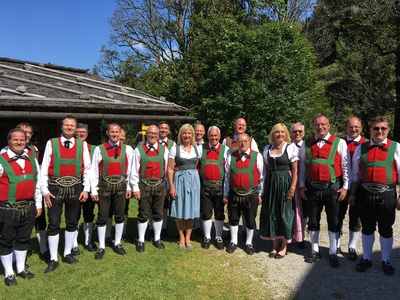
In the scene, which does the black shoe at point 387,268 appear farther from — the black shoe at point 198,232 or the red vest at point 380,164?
the black shoe at point 198,232

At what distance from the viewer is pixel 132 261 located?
14.5 ft

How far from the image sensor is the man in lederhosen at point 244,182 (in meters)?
4.52

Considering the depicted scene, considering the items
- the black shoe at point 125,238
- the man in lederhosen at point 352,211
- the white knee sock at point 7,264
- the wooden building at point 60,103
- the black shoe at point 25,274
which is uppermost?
the wooden building at point 60,103

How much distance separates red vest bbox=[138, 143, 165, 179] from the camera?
15.3 ft

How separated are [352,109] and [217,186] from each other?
49.4 ft

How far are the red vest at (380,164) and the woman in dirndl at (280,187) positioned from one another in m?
0.84

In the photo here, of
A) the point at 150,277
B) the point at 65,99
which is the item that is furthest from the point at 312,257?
the point at 65,99

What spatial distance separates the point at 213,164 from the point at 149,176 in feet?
3.08

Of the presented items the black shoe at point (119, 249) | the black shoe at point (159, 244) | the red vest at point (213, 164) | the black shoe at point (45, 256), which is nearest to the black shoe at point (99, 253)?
the black shoe at point (119, 249)

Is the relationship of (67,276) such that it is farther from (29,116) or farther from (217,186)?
(29,116)

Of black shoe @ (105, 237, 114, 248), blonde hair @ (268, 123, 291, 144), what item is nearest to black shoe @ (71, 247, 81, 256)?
black shoe @ (105, 237, 114, 248)

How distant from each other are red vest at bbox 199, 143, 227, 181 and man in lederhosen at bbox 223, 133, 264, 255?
0.12 metres

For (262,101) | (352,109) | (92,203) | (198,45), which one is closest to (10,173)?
(92,203)

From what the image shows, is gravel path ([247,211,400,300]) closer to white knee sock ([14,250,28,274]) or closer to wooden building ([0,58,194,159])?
white knee sock ([14,250,28,274])
